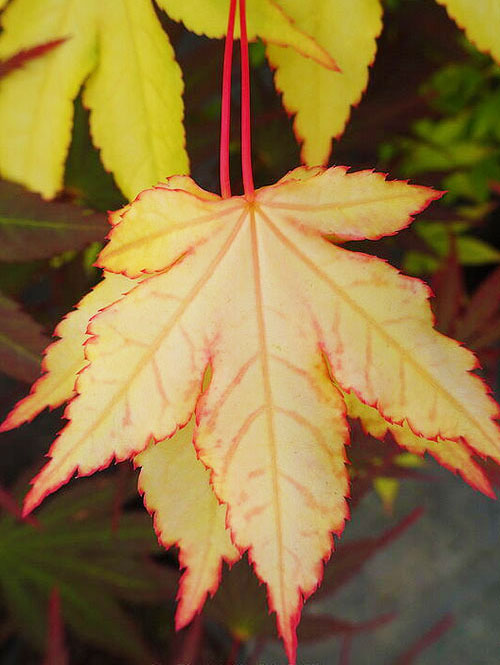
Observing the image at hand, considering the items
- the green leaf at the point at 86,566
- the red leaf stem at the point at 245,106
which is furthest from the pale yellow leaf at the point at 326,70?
the green leaf at the point at 86,566

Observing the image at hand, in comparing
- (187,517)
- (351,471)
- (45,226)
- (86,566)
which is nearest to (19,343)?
(45,226)

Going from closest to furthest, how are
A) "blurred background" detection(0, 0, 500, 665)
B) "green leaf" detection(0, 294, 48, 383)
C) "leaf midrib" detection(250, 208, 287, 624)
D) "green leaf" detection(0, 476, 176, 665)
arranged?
"leaf midrib" detection(250, 208, 287, 624) < "green leaf" detection(0, 294, 48, 383) < "blurred background" detection(0, 0, 500, 665) < "green leaf" detection(0, 476, 176, 665)

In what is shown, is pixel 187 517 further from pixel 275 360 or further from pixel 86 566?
pixel 86 566

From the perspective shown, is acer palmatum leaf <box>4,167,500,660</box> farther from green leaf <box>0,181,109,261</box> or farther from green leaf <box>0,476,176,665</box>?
green leaf <box>0,476,176,665</box>

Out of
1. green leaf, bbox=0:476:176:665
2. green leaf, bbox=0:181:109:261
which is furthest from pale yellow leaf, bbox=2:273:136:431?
green leaf, bbox=0:476:176:665

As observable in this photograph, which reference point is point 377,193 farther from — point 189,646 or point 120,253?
point 189,646
